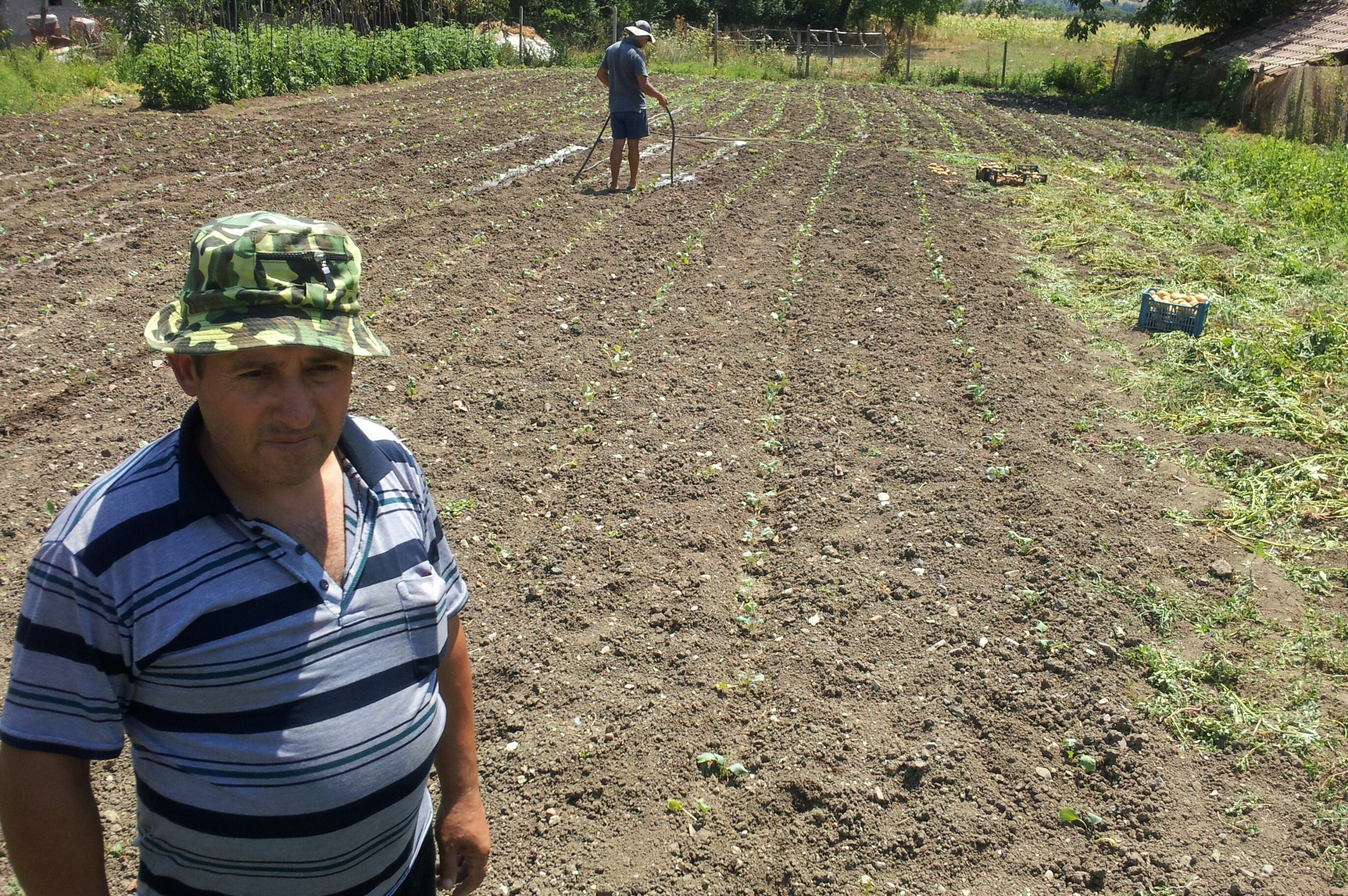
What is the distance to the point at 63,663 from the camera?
140 centimetres

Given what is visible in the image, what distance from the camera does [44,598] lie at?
1.38 meters

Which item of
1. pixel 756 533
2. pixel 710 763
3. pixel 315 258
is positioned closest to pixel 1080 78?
pixel 756 533

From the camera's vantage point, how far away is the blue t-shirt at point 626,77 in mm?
10531

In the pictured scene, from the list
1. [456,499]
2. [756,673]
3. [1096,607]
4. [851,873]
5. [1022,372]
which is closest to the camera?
[851,873]

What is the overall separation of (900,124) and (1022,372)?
43.2 feet

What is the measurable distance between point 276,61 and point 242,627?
1887 cm

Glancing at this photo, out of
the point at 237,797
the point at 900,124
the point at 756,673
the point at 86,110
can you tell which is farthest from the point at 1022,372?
the point at 86,110

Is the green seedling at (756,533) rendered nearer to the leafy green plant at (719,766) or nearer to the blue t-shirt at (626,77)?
the leafy green plant at (719,766)

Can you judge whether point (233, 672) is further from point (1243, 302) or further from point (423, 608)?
point (1243, 302)

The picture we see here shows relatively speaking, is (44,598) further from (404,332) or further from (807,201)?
(807,201)

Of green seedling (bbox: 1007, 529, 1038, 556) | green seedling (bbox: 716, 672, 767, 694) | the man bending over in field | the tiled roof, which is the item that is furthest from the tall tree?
green seedling (bbox: 716, 672, 767, 694)

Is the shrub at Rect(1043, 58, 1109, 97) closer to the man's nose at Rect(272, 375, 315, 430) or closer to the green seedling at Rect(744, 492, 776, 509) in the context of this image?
the green seedling at Rect(744, 492, 776, 509)

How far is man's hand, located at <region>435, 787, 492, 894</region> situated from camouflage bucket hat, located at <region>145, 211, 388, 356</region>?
1021mm

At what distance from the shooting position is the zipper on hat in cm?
155
